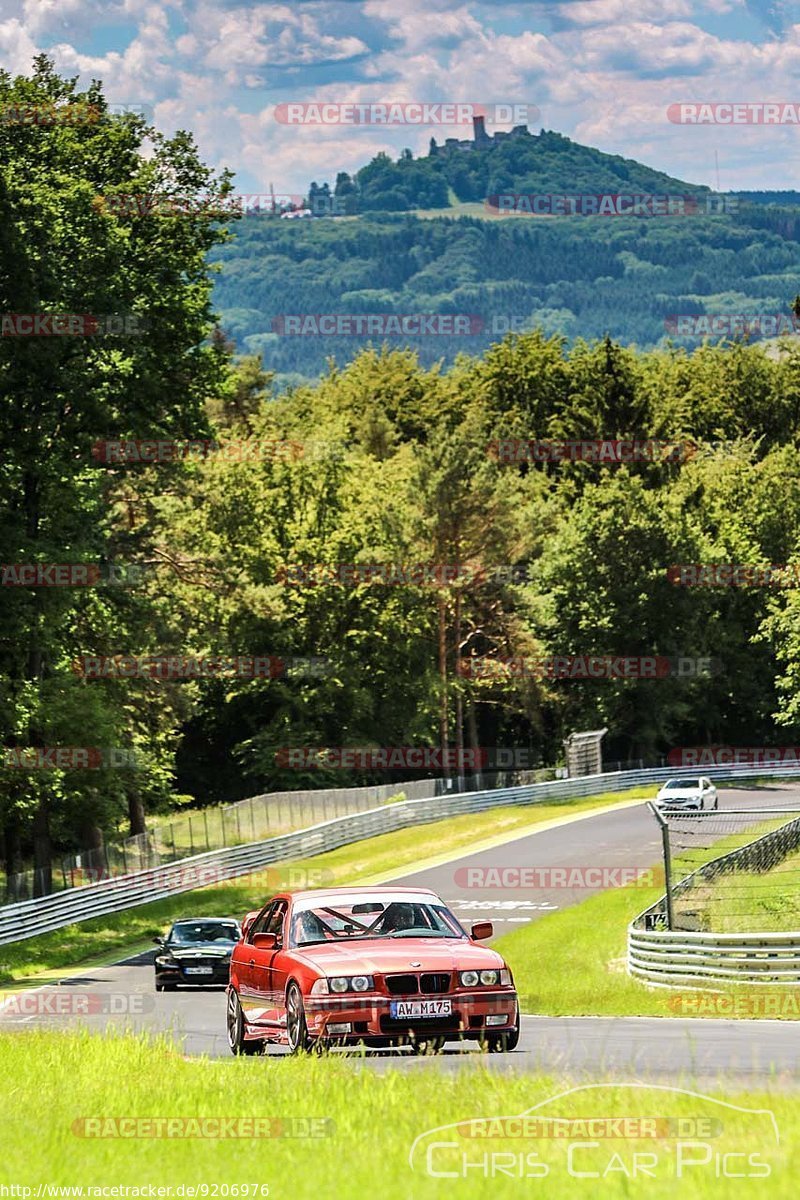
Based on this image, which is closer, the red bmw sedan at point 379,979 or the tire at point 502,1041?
the red bmw sedan at point 379,979

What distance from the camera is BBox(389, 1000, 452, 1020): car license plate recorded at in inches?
556

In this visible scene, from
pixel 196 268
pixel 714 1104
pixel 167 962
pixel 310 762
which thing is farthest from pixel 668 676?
pixel 714 1104

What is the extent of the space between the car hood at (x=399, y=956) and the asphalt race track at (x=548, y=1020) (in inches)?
28.2

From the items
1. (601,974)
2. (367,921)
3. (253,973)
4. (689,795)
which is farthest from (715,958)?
(689,795)

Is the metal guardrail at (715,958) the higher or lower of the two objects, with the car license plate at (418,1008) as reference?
lower

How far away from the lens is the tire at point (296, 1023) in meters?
14.5

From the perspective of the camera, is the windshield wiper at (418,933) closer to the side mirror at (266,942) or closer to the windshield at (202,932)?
the side mirror at (266,942)

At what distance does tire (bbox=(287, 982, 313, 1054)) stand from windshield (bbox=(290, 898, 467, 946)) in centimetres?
68

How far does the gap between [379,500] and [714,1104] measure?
71805 millimetres

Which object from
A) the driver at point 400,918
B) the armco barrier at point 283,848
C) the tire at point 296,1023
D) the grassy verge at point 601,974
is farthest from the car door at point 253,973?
the armco barrier at point 283,848

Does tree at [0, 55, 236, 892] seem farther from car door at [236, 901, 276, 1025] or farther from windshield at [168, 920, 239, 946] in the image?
car door at [236, 901, 276, 1025]

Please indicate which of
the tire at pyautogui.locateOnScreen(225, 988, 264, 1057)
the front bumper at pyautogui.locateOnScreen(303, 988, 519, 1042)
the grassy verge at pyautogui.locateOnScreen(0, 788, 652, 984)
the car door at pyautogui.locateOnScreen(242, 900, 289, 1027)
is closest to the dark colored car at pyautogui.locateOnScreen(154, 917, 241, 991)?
the grassy verge at pyautogui.locateOnScreen(0, 788, 652, 984)

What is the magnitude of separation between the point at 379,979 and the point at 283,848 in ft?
134

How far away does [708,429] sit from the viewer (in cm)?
10144
